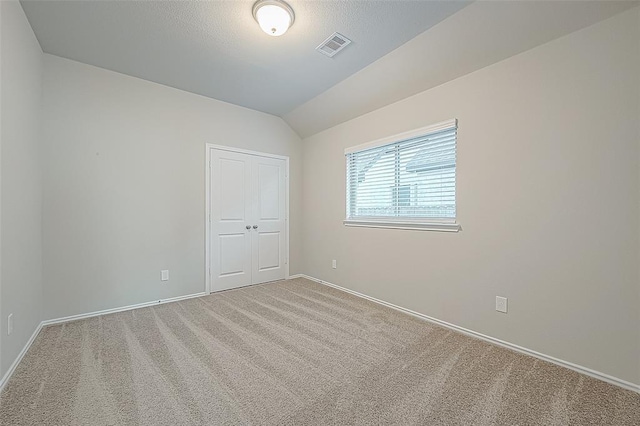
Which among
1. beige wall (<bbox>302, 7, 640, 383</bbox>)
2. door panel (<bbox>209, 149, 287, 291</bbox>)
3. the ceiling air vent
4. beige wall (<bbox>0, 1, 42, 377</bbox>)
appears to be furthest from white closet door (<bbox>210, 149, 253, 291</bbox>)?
beige wall (<bbox>302, 7, 640, 383</bbox>)

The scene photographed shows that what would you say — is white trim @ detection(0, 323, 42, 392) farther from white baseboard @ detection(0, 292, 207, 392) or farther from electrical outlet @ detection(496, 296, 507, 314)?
electrical outlet @ detection(496, 296, 507, 314)

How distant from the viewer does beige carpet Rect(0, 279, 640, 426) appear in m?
1.43

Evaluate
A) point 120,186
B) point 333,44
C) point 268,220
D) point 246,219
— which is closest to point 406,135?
point 333,44

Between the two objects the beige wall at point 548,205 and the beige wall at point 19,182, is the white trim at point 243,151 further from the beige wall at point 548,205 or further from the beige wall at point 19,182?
the beige wall at point 548,205

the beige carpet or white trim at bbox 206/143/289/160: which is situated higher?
white trim at bbox 206/143/289/160

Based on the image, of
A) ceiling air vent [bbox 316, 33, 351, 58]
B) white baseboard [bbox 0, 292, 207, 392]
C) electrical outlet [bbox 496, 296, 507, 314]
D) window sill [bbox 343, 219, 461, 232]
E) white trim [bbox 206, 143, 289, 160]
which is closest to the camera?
white baseboard [bbox 0, 292, 207, 392]

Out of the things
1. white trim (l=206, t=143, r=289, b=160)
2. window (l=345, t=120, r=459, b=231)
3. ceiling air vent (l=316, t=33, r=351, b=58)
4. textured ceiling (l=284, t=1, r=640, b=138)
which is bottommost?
window (l=345, t=120, r=459, b=231)

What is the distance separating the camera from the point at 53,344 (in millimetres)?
2191

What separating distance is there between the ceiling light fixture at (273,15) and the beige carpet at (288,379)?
2578 millimetres

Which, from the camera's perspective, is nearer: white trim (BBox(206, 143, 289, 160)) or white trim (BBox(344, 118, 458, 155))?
white trim (BBox(344, 118, 458, 155))

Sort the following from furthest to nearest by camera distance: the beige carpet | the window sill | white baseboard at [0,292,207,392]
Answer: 1. the window sill
2. white baseboard at [0,292,207,392]
3. the beige carpet

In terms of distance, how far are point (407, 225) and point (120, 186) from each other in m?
3.27

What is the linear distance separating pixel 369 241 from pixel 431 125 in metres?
1.54

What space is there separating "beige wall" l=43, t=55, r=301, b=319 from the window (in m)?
2.03
